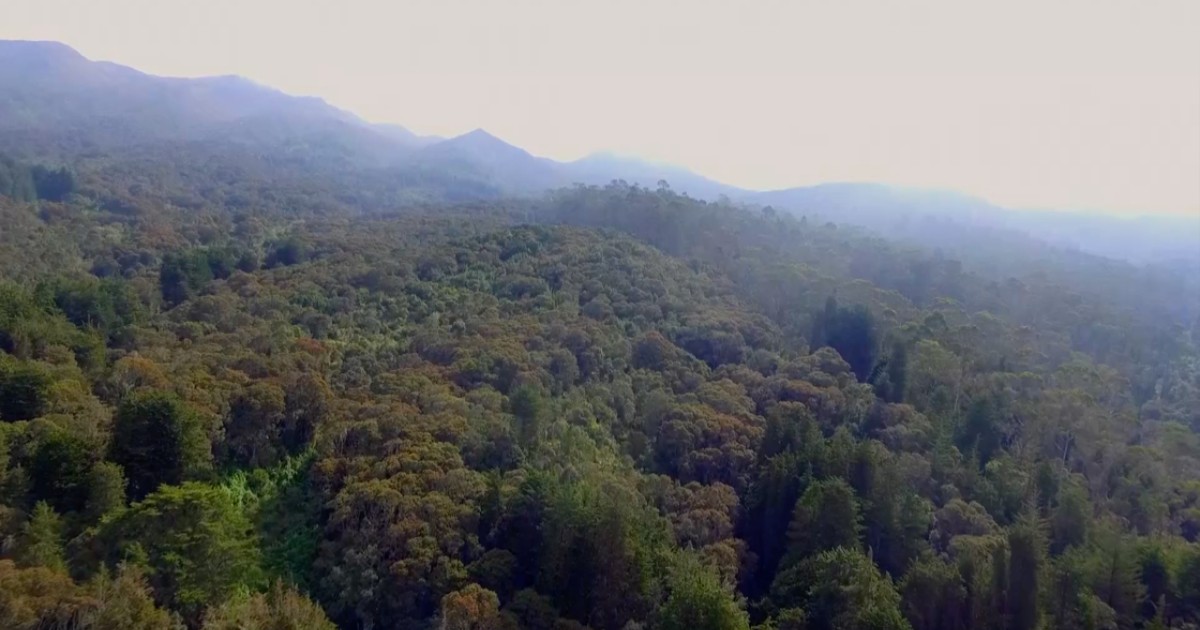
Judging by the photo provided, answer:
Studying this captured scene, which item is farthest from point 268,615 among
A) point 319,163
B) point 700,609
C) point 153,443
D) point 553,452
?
point 319,163

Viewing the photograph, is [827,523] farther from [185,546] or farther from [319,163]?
[319,163]

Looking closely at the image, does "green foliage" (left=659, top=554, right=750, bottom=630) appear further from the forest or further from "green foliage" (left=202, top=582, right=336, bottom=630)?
"green foliage" (left=202, top=582, right=336, bottom=630)

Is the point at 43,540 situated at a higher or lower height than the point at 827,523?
higher

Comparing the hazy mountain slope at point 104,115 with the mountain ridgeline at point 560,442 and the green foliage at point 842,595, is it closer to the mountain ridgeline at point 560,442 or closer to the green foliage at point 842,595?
the mountain ridgeline at point 560,442

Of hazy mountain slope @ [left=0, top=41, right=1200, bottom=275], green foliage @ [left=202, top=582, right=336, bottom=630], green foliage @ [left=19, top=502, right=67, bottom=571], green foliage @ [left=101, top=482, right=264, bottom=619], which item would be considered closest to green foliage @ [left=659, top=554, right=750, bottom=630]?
green foliage @ [left=202, top=582, right=336, bottom=630]

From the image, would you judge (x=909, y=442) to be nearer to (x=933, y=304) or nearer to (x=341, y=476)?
(x=341, y=476)
